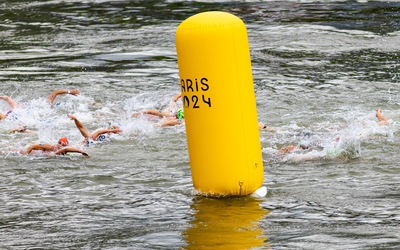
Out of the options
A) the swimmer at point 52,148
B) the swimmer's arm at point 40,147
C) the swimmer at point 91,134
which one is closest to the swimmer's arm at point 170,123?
the swimmer at point 91,134

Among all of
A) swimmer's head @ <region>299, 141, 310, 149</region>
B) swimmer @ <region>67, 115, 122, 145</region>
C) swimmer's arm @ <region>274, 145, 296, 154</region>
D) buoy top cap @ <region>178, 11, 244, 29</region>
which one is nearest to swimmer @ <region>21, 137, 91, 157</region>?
swimmer @ <region>67, 115, 122, 145</region>

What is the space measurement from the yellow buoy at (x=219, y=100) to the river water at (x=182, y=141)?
46cm

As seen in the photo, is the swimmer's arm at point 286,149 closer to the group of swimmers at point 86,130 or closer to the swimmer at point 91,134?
the group of swimmers at point 86,130

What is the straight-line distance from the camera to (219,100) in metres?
5.35

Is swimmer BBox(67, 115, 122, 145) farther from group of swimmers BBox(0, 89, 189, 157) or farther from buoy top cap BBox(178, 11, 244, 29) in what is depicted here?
buoy top cap BBox(178, 11, 244, 29)

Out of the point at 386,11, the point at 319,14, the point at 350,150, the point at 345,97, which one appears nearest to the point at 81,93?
the point at 345,97

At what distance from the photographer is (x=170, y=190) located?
21.3 ft

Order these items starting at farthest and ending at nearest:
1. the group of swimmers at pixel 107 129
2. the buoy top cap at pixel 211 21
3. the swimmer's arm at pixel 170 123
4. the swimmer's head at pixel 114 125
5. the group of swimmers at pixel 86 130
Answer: the swimmer's arm at pixel 170 123 → the swimmer's head at pixel 114 125 → the group of swimmers at pixel 86 130 → the group of swimmers at pixel 107 129 → the buoy top cap at pixel 211 21

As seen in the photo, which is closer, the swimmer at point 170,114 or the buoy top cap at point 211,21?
the buoy top cap at point 211,21

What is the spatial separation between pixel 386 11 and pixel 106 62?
12.3 meters

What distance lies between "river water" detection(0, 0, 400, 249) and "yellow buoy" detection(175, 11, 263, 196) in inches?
18.3

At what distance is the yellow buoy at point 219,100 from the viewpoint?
5250mm

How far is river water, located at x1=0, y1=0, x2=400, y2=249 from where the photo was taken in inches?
199

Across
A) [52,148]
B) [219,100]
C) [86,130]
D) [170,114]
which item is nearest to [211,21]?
[219,100]
